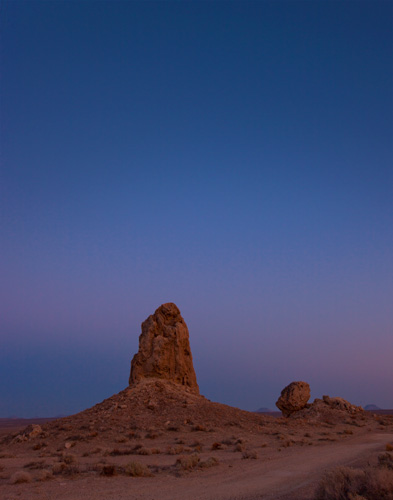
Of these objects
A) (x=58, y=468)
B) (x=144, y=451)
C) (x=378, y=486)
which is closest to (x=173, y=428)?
(x=144, y=451)

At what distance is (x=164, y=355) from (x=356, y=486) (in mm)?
30612

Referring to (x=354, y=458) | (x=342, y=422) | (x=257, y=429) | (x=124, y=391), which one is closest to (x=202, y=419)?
(x=257, y=429)

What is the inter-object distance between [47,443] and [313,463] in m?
17.8

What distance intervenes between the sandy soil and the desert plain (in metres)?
0.05

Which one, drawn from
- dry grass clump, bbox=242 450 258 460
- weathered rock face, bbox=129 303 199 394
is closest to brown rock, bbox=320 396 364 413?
weathered rock face, bbox=129 303 199 394

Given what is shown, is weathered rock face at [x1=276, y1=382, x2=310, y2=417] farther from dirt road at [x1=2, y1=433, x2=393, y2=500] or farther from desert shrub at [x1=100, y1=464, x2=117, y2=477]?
desert shrub at [x1=100, y1=464, x2=117, y2=477]

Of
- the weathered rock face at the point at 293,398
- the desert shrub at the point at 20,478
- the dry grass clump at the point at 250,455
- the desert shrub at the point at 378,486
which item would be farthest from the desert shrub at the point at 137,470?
the weathered rock face at the point at 293,398

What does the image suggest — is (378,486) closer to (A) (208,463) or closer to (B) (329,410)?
(A) (208,463)

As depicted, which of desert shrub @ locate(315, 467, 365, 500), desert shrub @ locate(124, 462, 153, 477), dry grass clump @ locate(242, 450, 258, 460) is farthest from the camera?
dry grass clump @ locate(242, 450, 258, 460)

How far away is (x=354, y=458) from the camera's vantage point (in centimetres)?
1945

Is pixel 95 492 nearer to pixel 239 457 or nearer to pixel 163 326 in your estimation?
pixel 239 457

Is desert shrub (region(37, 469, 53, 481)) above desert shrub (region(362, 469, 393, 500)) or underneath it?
above

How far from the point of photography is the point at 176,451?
2242cm

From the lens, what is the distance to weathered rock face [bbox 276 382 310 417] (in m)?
45.6
